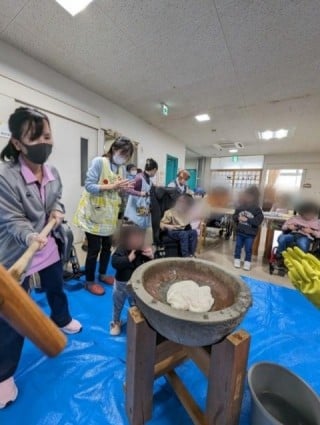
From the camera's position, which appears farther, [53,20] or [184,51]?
[184,51]

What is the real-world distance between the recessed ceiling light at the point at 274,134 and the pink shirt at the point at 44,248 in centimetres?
440

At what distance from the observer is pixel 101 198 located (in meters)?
1.72

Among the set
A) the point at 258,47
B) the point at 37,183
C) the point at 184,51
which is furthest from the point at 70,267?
the point at 258,47

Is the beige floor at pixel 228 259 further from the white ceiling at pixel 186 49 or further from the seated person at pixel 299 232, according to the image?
the white ceiling at pixel 186 49

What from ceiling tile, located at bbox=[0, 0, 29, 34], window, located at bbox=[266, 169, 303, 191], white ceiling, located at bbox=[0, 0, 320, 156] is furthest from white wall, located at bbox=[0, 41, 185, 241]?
window, located at bbox=[266, 169, 303, 191]

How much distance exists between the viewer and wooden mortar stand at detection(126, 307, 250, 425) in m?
0.70

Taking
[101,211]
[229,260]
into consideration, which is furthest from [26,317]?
[229,260]

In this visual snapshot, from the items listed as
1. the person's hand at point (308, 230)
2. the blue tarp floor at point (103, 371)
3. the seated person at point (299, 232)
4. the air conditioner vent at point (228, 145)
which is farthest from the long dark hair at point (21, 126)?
the air conditioner vent at point (228, 145)

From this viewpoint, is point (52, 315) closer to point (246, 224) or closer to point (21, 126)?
point (21, 126)

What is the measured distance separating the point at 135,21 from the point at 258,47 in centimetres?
113

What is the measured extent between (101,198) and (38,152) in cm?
75

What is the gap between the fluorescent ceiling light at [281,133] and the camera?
4014 mm

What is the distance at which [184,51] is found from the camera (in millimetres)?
1935

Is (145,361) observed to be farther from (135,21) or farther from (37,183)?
(135,21)
